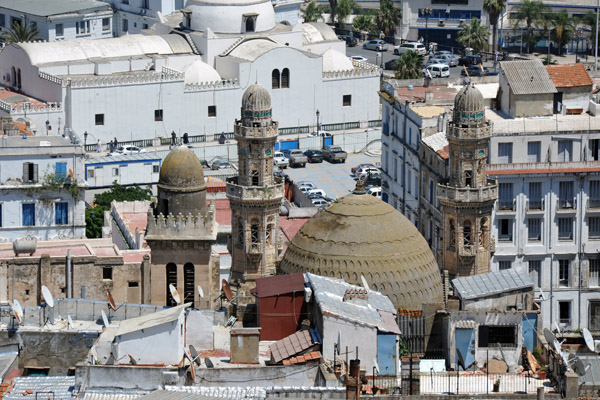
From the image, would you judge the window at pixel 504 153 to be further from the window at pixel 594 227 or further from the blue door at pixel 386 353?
the blue door at pixel 386 353

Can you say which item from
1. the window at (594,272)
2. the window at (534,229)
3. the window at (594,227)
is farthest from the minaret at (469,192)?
the window at (594,272)

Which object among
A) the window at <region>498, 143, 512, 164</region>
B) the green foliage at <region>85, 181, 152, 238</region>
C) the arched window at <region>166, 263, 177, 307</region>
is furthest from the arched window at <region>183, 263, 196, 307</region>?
the green foliage at <region>85, 181, 152, 238</region>

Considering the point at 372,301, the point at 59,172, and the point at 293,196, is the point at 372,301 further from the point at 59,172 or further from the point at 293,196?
the point at 293,196

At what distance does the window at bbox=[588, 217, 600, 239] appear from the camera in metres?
121

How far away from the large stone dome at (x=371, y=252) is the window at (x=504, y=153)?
25191 mm

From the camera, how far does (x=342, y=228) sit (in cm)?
9569

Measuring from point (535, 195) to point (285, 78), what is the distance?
5862cm

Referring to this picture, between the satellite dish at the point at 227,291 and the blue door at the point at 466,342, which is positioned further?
the satellite dish at the point at 227,291

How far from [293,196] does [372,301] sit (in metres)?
52.1

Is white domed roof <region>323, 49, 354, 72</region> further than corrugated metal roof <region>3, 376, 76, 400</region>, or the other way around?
white domed roof <region>323, 49, 354, 72</region>

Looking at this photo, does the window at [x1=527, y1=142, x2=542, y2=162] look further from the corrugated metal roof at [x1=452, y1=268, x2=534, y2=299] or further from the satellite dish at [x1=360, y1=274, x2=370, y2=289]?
the satellite dish at [x1=360, y1=274, x2=370, y2=289]

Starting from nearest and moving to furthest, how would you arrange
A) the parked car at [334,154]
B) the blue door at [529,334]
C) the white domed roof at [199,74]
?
the blue door at [529,334]
the parked car at [334,154]
the white domed roof at [199,74]

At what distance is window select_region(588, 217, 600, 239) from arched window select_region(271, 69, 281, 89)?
5843cm

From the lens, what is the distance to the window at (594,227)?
12119 centimetres
